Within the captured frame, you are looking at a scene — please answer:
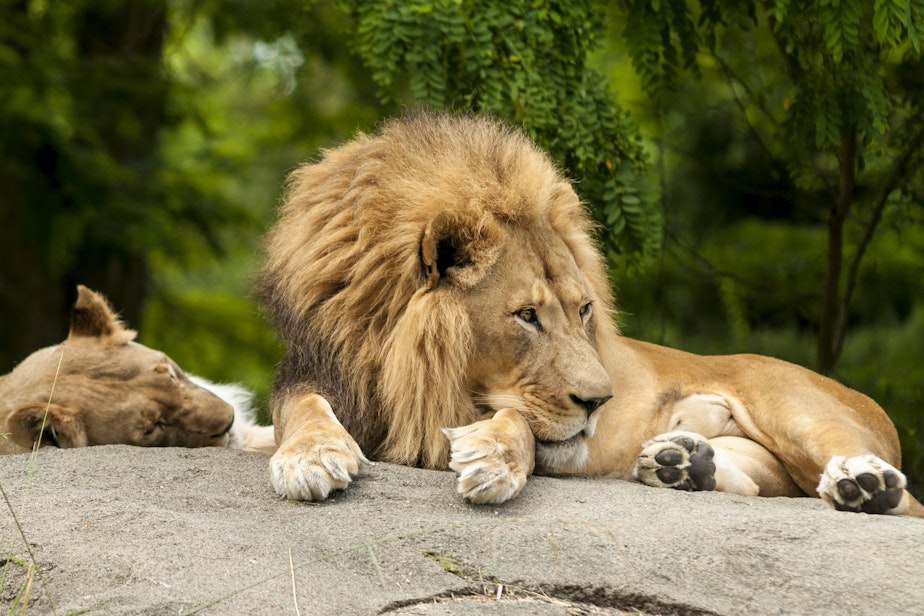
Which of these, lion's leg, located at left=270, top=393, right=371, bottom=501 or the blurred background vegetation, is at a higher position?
the blurred background vegetation

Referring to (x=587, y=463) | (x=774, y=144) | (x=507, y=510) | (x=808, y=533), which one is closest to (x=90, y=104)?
(x=774, y=144)

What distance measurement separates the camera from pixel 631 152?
5.34 meters

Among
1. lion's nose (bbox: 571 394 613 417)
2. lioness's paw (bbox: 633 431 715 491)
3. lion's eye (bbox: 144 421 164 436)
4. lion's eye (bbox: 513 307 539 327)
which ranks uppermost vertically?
lion's eye (bbox: 513 307 539 327)

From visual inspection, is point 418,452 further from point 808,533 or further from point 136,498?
point 808,533

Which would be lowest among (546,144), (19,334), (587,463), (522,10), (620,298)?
(19,334)

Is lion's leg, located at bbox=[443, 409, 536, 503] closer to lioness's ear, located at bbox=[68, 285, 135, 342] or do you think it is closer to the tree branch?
lioness's ear, located at bbox=[68, 285, 135, 342]

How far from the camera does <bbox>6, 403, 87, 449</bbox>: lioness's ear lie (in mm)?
4172

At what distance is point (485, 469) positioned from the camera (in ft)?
10.7

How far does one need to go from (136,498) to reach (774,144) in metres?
5.37

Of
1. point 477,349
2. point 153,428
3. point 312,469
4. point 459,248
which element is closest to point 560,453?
point 477,349

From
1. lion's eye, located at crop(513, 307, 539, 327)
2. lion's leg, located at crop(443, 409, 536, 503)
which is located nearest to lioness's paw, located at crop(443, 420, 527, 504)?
lion's leg, located at crop(443, 409, 536, 503)

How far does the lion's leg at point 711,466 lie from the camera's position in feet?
12.6

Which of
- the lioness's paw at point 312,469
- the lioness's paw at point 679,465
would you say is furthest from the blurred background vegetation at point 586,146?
the lioness's paw at point 312,469

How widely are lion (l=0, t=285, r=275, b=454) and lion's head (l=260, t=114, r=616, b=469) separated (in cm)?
69
